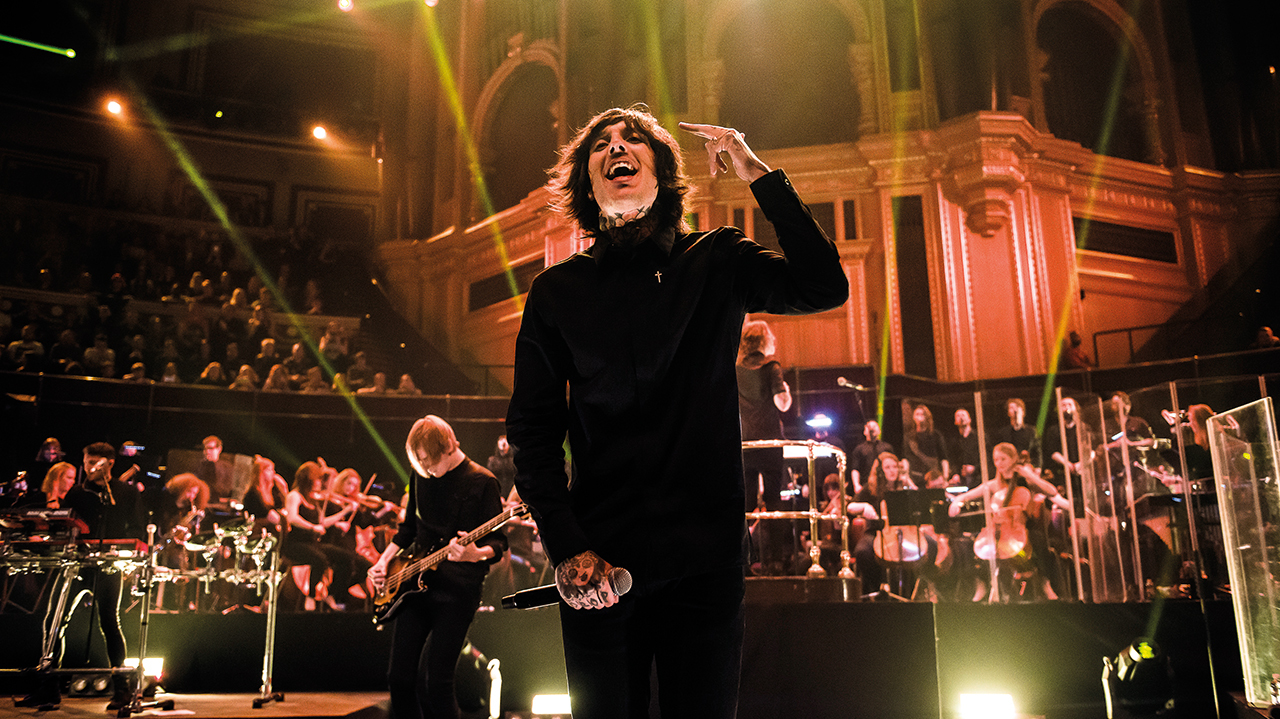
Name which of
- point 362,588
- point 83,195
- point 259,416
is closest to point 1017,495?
point 362,588

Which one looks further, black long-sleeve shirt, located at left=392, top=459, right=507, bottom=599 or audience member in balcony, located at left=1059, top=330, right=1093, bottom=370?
audience member in balcony, located at left=1059, top=330, right=1093, bottom=370

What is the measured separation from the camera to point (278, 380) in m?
11.6

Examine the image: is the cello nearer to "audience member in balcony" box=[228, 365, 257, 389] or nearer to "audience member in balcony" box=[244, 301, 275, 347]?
"audience member in balcony" box=[228, 365, 257, 389]

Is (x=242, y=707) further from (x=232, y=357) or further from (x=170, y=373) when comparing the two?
(x=232, y=357)

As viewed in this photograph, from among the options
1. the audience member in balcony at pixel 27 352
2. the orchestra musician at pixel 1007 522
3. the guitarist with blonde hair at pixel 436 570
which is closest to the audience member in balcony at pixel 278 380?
the audience member in balcony at pixel 27 352

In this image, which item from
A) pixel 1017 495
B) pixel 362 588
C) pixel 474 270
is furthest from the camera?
pixel 474 270

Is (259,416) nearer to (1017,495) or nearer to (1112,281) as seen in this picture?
(1017,495)

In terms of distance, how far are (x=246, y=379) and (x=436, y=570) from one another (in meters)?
8.67

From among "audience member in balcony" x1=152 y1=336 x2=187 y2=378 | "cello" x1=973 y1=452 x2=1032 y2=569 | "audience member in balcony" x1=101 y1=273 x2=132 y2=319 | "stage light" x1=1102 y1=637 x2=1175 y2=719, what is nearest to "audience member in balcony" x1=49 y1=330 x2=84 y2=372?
"audience member in balcony" x1=152 y1=336 x2=187 y2=378

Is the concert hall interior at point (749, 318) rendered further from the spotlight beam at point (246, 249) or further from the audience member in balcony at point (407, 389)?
the audience member in balcony at point (407, 389)

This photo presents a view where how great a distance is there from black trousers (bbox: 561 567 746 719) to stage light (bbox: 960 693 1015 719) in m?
3.90

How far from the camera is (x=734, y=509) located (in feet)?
4.66

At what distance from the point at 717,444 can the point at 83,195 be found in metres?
18.8

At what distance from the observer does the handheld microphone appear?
1.33m
